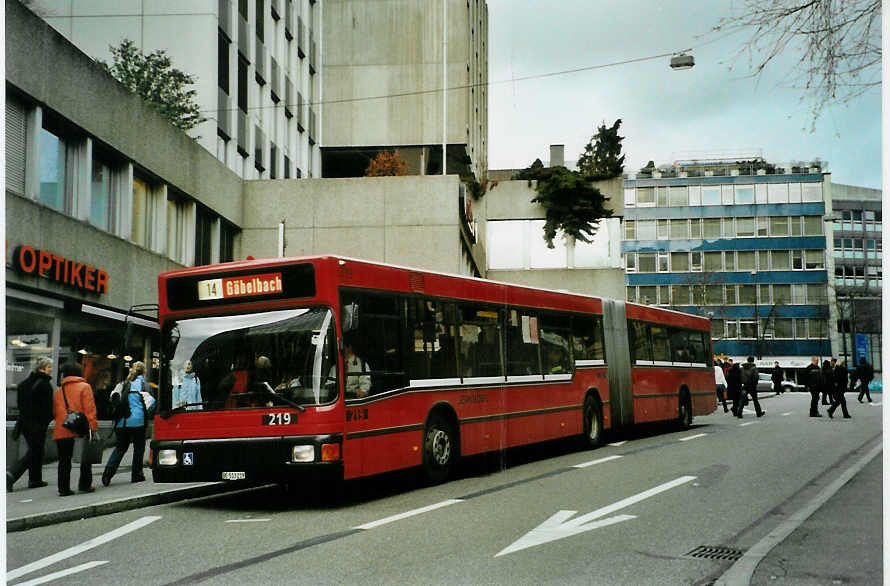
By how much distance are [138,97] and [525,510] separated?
42.0ft

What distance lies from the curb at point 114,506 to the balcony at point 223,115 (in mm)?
13824

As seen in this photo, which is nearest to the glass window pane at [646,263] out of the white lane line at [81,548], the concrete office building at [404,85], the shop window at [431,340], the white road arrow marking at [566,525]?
the concrete office building at [404,85]

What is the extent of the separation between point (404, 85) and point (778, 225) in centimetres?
1384

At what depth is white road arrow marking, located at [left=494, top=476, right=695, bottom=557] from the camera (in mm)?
8172

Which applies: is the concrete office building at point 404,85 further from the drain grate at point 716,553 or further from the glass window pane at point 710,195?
the drain grate at point 716,553

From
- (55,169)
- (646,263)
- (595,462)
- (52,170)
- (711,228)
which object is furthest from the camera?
(646,263)

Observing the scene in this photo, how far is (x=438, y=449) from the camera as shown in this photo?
41.2ft

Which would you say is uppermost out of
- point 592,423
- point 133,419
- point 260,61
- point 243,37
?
point 243,37

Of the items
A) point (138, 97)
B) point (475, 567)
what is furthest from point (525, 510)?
point (138, 97)

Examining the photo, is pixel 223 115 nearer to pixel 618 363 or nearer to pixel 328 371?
pixel 618 363

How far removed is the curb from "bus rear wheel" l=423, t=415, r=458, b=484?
268 centimetres

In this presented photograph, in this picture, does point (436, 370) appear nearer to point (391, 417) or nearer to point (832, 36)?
point (391, 417)

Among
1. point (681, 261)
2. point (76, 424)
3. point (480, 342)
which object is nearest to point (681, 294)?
point (681, 261)

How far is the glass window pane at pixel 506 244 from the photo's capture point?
33156mm
